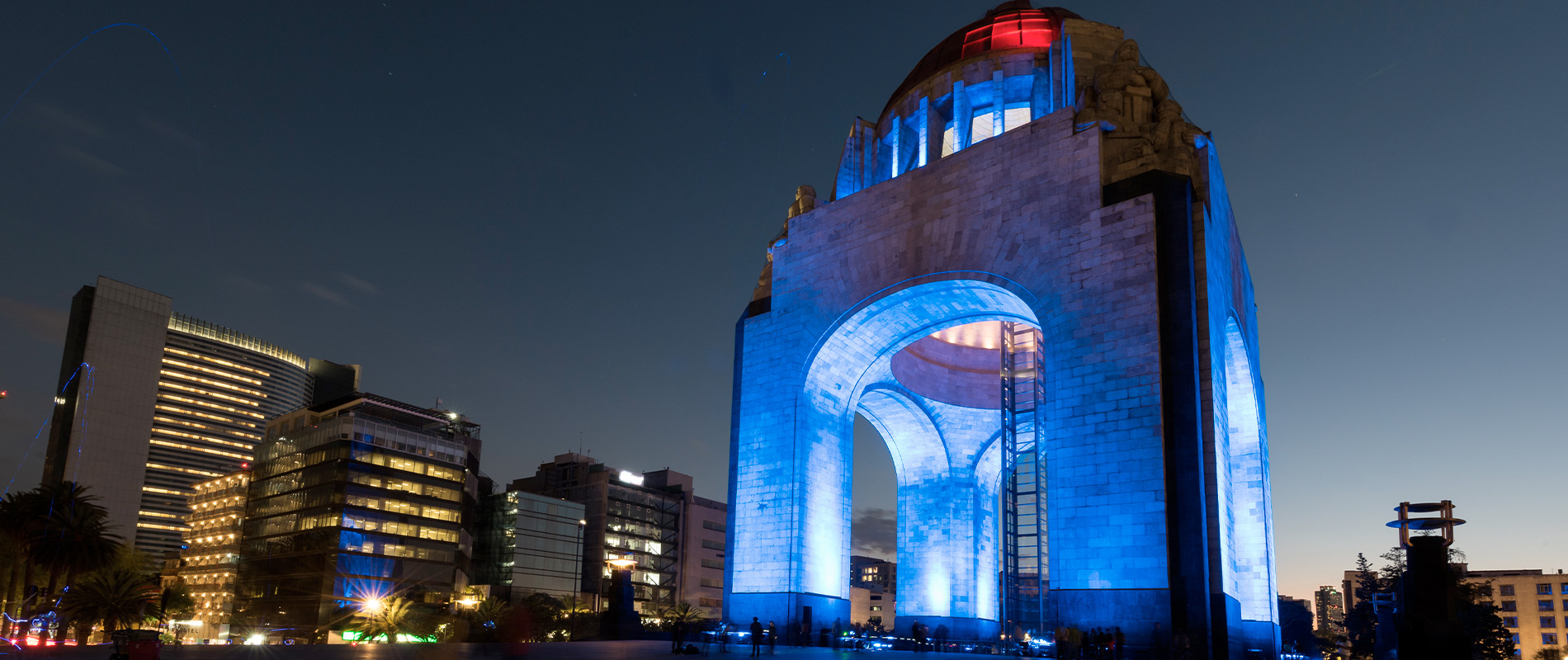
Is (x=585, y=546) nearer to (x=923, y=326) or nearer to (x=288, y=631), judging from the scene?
(x=288, y=631)

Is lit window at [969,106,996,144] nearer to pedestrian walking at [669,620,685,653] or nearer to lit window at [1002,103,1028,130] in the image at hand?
lit window at [1002,103,1028,130]

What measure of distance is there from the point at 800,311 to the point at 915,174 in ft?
18.3

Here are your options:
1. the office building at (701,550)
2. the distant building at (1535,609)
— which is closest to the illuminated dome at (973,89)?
the office building at (701,550)

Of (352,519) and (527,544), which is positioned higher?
(352,519)

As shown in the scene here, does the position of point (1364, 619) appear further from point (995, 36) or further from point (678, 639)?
point (678, 639)

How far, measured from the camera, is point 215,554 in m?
94.1

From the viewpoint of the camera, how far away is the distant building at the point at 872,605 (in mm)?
143000

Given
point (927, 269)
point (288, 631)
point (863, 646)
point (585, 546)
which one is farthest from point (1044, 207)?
point (585, 546)

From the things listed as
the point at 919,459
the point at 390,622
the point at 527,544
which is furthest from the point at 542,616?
the point at 527,544

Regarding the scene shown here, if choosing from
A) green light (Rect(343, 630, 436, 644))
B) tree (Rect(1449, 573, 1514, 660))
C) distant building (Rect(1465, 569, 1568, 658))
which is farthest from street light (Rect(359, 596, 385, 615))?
distant building (Rect(1465, 569, 1568, 658))

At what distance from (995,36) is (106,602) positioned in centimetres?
4572

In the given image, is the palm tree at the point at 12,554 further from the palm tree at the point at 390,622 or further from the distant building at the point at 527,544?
the distant building at the point at 527,544

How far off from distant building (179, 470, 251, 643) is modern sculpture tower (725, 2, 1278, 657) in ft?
242

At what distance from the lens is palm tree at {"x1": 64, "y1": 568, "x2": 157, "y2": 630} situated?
146ft
